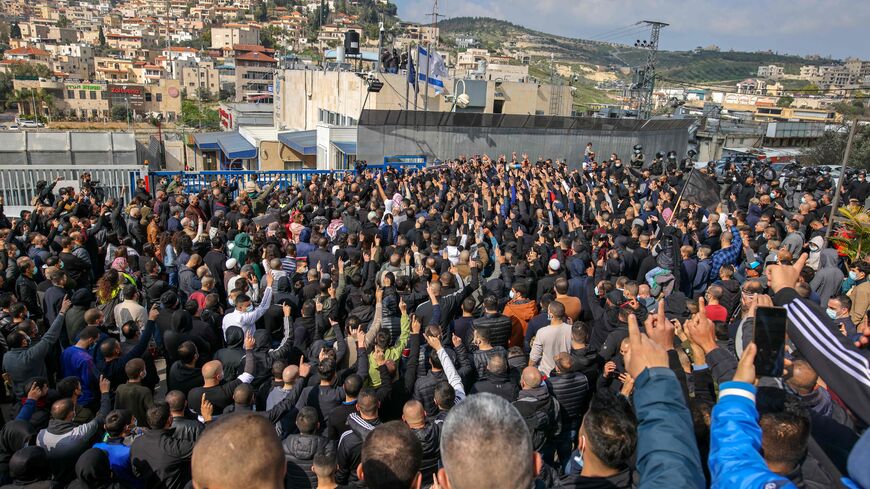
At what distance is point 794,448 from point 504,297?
4737 millimetres

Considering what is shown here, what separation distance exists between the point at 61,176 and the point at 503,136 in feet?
48.0

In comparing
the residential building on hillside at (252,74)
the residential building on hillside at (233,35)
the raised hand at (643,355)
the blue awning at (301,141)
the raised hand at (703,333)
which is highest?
Result: the residential building on hillside at (233,35)

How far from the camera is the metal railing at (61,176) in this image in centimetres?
1366

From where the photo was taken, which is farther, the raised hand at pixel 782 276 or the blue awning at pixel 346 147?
the blue awning at pixel 346 147

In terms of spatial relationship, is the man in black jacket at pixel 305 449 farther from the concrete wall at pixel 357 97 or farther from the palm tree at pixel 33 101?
the palm tree at pixel 33 101

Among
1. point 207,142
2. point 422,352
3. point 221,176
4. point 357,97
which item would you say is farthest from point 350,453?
point 207,142

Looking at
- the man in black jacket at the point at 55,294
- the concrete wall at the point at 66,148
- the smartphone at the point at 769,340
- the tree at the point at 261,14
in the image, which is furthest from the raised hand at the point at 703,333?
the tree at the point at 261,14

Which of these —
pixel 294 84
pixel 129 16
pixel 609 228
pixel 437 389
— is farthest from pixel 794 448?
pixel 129 16

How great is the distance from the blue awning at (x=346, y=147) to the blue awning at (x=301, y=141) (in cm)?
276

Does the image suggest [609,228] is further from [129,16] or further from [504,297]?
[129,16]

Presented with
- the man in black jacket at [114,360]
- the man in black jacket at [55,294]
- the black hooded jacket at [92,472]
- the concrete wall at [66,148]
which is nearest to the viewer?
the black hooded jacket at [92,472]

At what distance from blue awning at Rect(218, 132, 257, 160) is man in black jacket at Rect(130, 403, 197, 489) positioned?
23482 millimetres

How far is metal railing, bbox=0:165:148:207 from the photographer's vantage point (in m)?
13.7

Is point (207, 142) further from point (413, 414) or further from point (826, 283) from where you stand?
point (413, 414)
